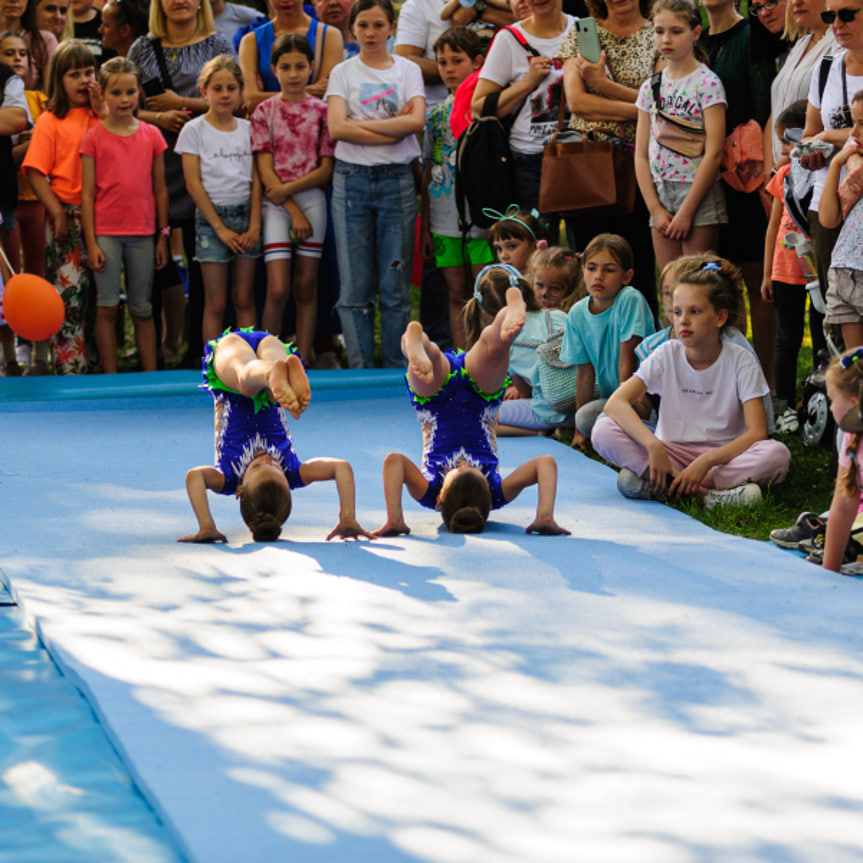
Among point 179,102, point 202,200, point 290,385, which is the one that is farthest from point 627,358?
point 179,102

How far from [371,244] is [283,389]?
4.39 m

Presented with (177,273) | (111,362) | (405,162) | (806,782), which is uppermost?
(405,162)

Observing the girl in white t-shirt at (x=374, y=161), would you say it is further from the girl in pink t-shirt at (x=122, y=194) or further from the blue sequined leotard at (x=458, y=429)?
the blue sequined leotard at (x=458, y=429)

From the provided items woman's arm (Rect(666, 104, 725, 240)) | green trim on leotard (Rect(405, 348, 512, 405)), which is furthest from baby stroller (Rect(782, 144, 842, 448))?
green trim on leotard (Rect(405, 348, 512, 405))

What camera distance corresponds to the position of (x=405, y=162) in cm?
808

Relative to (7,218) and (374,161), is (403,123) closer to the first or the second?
(374,161)

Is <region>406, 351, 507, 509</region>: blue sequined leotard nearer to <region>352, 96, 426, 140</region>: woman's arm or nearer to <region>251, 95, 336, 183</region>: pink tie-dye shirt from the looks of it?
<region>352, 96, 426, 140</region>: woman's arm

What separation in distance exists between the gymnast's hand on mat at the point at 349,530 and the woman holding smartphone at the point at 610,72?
315 centimetres

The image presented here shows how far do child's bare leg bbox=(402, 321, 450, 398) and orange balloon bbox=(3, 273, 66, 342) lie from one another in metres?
2.87

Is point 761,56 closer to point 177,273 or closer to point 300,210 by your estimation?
point 300,210

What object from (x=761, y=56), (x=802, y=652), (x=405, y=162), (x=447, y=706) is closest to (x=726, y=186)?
(x=761, y=56)

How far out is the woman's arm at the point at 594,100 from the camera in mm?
7035

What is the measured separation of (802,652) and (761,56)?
13.2ft

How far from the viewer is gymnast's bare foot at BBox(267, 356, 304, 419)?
396 centimetres
